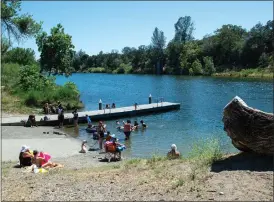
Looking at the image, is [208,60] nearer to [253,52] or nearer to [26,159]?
[253,52]

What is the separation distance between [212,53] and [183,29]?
130 ft

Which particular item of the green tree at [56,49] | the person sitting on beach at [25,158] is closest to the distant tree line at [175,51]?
the green tree at [56,49]

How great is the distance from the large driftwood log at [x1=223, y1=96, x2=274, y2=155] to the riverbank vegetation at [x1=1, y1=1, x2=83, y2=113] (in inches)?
798

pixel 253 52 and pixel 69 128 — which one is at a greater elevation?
pixel 253 52

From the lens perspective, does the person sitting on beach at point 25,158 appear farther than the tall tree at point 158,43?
No

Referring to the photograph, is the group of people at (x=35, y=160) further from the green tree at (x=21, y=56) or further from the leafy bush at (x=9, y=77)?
the green tree at (x=21, y=56)

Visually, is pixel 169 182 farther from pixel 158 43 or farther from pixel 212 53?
pixel 158 43

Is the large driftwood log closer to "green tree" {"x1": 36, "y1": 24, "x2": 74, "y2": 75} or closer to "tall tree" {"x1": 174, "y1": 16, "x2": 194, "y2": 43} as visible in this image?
"green tree" {"x1": 36, "y1": 24, "x2": 74, "y2": 75}

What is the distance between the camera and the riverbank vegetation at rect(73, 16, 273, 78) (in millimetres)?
121312

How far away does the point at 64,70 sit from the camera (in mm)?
55000

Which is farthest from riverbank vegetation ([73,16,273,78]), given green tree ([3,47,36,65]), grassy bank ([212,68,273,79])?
green tree ([3,47,36,65])

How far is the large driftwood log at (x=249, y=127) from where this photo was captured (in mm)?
11109

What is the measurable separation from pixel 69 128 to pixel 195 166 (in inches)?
837

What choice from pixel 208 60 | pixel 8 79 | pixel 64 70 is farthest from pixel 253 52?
pixel 8 79
